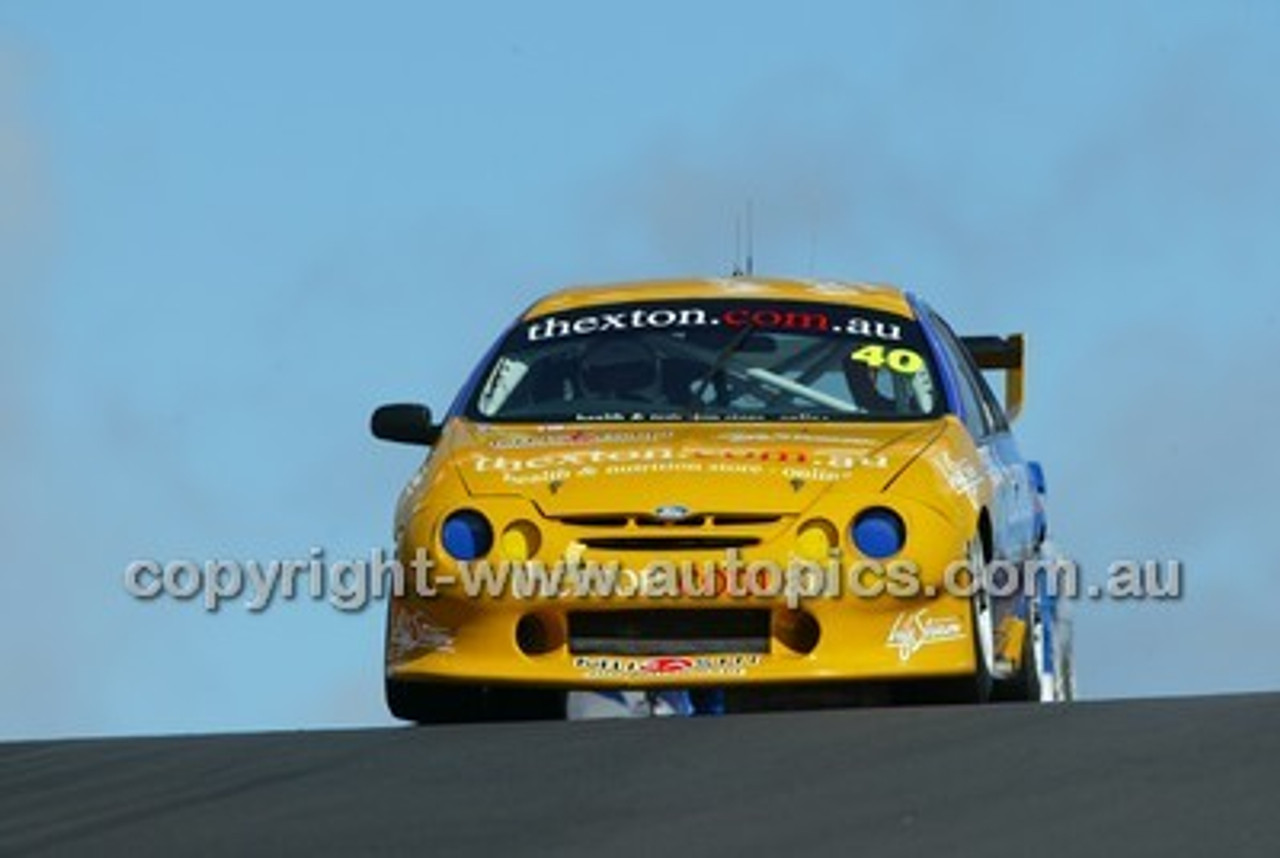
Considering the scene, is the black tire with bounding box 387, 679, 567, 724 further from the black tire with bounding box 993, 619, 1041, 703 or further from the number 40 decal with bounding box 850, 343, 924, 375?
the number 40 decal with bounding box 850, 343, 924, 375

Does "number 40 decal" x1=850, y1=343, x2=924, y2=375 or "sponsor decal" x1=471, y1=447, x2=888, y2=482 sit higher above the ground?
"number 40 decal" x1=850, y1=343, x2=924, y2=375

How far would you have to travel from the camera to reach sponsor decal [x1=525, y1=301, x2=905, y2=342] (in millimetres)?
12680

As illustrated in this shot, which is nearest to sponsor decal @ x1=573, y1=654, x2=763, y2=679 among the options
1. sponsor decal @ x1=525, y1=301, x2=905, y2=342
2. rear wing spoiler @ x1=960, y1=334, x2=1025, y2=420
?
sponsor decal @ x1=525, y1=301, x2=905, y2=342

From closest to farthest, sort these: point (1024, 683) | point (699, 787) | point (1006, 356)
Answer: point (699, 787)
point (1024, 683)
point (1006, 356)

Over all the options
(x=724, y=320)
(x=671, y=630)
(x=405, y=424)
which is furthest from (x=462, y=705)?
(x=724, y=320)

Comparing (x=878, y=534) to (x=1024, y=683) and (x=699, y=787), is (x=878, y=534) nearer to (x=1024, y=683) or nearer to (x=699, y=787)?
(x=1024, y=683)

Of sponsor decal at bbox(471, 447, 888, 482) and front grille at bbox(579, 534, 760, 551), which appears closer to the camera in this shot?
front grille at bbox(579, 534, 760, 551)

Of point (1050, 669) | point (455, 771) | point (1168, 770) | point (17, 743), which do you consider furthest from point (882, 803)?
point (1050, 669)

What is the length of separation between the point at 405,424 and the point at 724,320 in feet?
3.52

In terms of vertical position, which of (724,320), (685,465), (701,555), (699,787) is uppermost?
(724,320)

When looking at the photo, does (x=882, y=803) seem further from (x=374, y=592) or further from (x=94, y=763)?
(x=374, y=592)

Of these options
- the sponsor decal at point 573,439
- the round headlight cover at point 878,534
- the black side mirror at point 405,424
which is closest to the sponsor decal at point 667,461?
the sponsor decal at point 573,439

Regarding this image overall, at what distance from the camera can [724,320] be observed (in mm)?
12703

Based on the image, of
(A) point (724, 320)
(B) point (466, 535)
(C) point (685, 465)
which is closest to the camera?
(B) point (466, 535)
